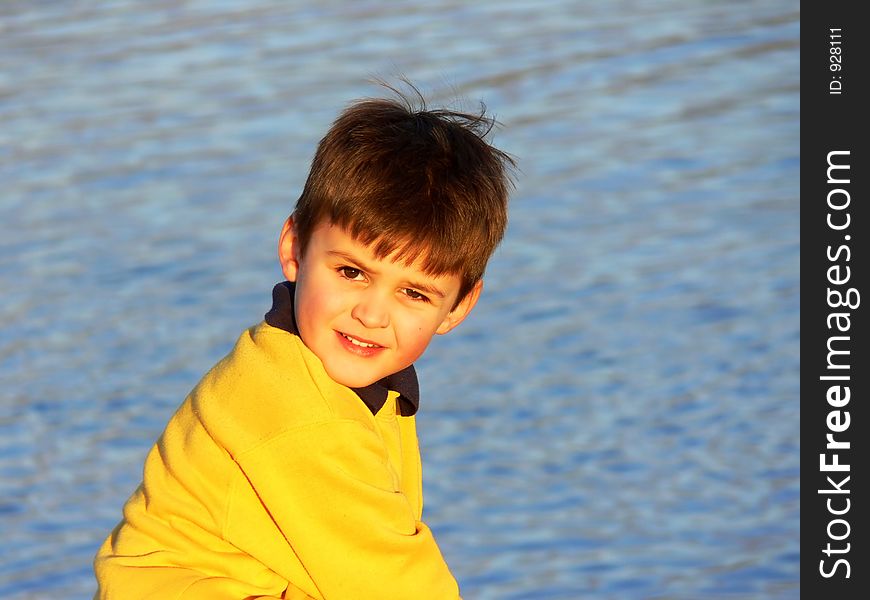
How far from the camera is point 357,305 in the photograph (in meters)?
2.67

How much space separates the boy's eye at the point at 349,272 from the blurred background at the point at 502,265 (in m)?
2.15

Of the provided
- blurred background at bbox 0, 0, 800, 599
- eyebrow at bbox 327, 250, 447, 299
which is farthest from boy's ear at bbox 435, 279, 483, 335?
blurred background at bbox 0, 0, 800, 599

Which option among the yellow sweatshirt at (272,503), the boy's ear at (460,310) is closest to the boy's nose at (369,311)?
the yellow sweatshirt at (272,503)

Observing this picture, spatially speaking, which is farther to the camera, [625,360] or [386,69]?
[386,69]

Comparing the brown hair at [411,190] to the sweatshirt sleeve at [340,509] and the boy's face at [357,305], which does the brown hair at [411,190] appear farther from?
the sweatshirt sleeve at [340,509]

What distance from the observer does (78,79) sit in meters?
9.27

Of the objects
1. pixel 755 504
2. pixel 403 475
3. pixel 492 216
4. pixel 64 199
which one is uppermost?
pixel 492 216

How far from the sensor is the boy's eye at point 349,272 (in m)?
2.68

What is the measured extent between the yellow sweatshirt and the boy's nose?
100 millimetres

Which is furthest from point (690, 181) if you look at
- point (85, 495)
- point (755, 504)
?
point (85, 495)

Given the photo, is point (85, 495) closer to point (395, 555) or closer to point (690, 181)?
point (395, 555)

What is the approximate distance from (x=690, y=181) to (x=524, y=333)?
1.87 metres

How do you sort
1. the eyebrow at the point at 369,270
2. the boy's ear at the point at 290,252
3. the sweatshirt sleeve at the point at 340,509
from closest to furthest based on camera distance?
the sweatshirt sleeve at the point at 340,509
the eyebrow at the point at 369,270
the boy's ear at the point at 290,252

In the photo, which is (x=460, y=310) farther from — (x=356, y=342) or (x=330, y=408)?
(x=330, y=408)
